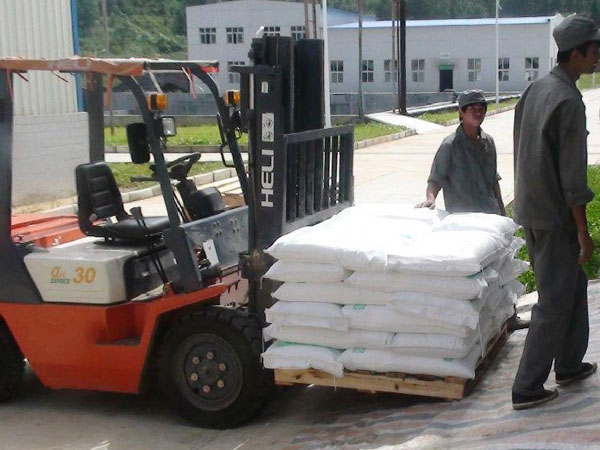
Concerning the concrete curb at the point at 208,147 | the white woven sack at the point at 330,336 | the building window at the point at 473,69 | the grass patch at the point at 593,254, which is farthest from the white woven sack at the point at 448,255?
the building window at the point at 473,69

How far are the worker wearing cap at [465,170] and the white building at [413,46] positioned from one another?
57.1 meters

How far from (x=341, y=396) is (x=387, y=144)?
23.3 metres

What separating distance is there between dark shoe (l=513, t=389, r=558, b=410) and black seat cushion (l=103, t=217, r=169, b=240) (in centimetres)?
237

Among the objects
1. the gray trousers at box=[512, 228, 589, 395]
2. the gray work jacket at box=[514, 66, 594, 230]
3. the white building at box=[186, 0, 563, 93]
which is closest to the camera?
the gray work jacket at box=[514, 66, 594, 230]

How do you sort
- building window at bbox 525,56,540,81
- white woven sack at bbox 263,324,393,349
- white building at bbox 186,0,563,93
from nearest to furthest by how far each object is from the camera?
white woven sack at bbox 263,324,393,349
building window at bbox 525,56,540,81
white building at bbox 186,0,563,93

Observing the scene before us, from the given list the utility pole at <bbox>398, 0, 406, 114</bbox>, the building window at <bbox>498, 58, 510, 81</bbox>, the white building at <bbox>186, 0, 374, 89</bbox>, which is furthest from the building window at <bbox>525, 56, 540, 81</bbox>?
the utility pole at <bbox>398, 0, 406, 114</bbox>

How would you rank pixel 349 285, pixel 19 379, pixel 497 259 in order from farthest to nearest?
pixel 19 379 → pixel 497 259 → pixel 349 285

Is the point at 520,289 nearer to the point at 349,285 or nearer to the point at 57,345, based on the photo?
the point at 349,285

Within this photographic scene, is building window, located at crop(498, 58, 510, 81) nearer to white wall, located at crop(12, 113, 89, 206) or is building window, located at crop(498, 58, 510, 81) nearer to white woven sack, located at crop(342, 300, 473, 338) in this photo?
white wall, located at crop(12, 113, 89, 206)

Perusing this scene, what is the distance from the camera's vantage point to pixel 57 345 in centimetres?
580

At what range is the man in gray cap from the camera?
4258mm

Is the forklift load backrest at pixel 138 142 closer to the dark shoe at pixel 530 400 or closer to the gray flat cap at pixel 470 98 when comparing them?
the gray flat cap at pixel 470 98

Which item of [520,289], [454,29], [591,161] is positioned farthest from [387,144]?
[454,29]

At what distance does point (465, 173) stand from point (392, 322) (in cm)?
153
